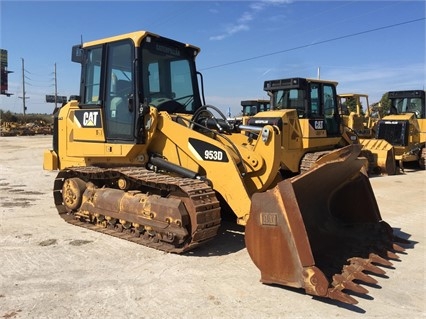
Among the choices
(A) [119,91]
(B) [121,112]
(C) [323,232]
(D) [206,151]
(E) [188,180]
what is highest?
(A) [119,91]

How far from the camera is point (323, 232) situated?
5.05m

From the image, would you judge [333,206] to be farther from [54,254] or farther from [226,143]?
[54,254]

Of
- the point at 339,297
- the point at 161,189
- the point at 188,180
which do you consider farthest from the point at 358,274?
the point at 161,189

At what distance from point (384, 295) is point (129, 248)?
10.3ft

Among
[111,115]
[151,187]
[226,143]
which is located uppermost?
[111,115]

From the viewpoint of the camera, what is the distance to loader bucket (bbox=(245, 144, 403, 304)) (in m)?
3.83

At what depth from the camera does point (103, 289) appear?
4.13m

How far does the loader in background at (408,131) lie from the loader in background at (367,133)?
1.98 feet

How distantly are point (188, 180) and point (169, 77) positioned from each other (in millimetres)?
2085

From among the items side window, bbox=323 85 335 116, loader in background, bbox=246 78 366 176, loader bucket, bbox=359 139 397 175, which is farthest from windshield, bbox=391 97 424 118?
side window, bbox=323 85 335 116

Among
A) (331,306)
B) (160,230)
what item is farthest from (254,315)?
(160,230)

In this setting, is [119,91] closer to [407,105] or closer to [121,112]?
[121,112]

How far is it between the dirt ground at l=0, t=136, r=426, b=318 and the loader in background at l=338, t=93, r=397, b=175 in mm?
7193

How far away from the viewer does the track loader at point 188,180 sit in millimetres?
4055
